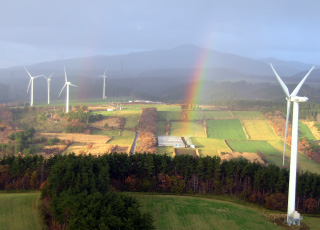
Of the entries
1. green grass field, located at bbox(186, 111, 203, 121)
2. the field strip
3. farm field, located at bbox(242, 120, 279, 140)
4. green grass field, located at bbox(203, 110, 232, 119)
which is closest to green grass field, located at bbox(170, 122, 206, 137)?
green grass field, located at bbox(186, 111, 203, 121)

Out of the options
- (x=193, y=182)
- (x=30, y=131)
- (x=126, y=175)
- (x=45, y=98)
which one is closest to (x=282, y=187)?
(x=193, y=182)

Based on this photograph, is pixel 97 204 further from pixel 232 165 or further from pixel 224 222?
pixel 232 165

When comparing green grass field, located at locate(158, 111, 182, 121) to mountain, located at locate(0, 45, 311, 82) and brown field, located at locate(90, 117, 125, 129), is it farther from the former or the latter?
mountain, located at locate(0, 45, 311, 82)

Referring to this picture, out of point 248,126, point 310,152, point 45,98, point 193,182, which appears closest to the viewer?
point 193,182

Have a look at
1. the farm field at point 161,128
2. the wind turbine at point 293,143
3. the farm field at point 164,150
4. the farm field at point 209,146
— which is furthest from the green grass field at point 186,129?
the wind turbine at point 293,143

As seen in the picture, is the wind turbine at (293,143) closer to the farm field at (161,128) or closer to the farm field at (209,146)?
the farm field at (209,146)
